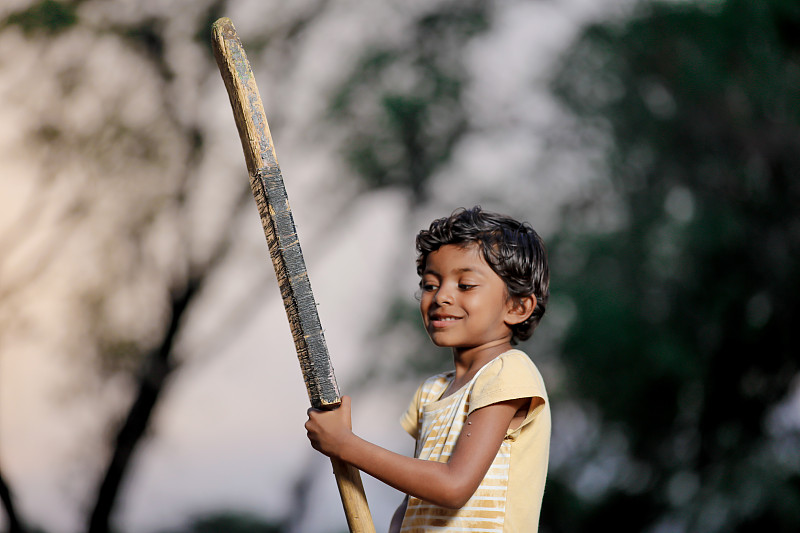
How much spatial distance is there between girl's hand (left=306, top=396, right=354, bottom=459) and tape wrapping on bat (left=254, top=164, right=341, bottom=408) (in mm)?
14

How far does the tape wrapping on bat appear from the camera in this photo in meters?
0.97

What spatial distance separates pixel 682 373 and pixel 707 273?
488mm

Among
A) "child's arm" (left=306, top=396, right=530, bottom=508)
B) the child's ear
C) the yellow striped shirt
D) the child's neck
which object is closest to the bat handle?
"child's arm" (left=306, top=396, right=530, bottom=508)

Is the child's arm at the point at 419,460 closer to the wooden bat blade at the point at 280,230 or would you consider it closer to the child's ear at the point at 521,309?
the wooden bat blade at the point at 280,230

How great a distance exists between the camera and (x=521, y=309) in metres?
1.19

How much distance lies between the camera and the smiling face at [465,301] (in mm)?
1139

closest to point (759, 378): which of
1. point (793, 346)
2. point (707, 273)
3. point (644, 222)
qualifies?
point (793, 346)

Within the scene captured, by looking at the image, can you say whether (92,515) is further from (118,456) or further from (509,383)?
(509,383)

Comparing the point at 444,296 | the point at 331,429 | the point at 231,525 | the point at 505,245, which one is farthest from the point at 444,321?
the point at 231,525

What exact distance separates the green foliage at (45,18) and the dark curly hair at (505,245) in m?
2.85

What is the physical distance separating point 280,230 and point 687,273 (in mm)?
3125

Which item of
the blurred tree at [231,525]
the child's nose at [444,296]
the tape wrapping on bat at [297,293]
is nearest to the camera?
the tape wrapping on bat at [297,293]

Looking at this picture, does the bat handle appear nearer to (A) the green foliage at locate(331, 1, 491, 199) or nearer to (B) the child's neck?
(B) the child's neck

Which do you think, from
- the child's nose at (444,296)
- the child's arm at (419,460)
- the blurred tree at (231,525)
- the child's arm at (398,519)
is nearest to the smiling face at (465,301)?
the child's nose at (444,296)
